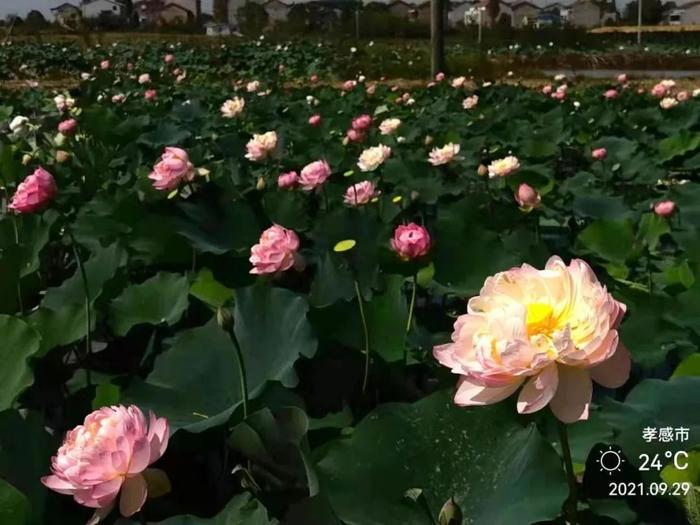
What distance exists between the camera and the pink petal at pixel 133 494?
609 mm

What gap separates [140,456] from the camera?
601mm

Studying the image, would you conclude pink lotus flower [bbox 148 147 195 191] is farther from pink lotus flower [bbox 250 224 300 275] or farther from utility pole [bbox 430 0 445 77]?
Answer: utility pole [bbox 430 0 445 77]

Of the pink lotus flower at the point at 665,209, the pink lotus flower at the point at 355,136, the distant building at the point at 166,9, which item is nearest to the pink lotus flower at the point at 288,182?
the pink lotus flower at the point at 665,209

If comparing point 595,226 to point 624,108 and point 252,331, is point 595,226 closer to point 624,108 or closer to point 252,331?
point 252,331

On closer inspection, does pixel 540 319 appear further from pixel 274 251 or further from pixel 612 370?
pixel 274 251

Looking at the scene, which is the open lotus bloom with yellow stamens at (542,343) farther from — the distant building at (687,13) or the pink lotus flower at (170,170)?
the distant building at (687,13)

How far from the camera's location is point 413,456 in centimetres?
67

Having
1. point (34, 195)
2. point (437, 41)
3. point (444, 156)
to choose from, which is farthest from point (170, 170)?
point (437, 41)

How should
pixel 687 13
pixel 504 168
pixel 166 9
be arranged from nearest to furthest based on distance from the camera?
1. pixel 504 168
2. pixel 166 9
3. pixel 687 13

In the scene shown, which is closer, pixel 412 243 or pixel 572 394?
pixel 572 394

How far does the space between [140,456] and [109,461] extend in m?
0.02

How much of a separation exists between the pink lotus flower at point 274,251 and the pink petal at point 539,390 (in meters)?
0.54

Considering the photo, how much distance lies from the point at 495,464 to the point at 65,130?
2.14m

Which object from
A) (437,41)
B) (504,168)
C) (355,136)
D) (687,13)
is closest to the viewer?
(504,168)
